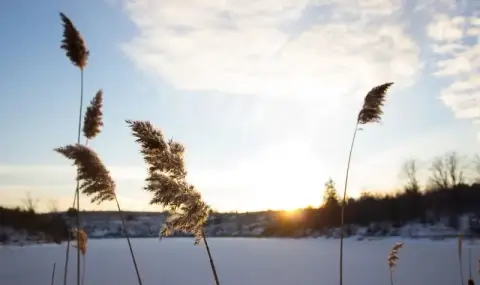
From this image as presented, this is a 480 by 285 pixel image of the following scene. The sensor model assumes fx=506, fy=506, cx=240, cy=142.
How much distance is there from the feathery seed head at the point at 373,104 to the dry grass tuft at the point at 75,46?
2.36 m

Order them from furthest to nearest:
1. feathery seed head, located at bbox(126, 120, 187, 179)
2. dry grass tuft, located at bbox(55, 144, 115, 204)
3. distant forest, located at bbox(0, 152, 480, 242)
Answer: distant forest, located at bbox(0, 152, 480, 242) < dry grass tuft, located at bbox(55, 144, 115, 204) < feathery seed head, located at bbox(126, 120, 187, 179)

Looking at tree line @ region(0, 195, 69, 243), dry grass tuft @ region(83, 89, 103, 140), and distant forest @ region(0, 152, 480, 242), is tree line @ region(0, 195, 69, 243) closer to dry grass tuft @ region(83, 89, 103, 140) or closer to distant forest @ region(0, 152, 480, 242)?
distant forest @ region(0, 152, 480, 242)

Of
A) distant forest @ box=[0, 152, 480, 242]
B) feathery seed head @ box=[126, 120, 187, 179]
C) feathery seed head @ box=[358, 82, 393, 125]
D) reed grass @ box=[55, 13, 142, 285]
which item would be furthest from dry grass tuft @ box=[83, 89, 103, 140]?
distant forest @ box=[0, 152, 480, 242]

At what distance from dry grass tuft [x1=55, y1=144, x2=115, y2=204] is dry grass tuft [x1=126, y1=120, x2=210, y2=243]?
0.77 metres

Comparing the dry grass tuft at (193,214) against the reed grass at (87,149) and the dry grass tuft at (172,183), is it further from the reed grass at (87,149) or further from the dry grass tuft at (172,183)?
the reed grass at (87,149)

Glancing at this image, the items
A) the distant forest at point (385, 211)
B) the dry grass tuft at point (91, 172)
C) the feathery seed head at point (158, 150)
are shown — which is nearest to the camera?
the feathery seed head at point (158, 150)

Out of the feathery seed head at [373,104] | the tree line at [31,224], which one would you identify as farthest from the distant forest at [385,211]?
the feathery seed head at [373,104]

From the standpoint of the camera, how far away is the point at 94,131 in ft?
14.0

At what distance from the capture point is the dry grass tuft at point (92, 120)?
168 inches

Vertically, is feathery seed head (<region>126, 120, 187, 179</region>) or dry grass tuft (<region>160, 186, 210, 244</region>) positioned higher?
feathery seed head (<region>126, 120, 187, 179</region>)

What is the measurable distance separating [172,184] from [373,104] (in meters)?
2.05

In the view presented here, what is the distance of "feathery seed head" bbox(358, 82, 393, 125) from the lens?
434 cm

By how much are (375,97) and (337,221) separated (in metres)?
65.7

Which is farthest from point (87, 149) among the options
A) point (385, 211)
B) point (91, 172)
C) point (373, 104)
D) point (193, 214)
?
point (385, 211)
